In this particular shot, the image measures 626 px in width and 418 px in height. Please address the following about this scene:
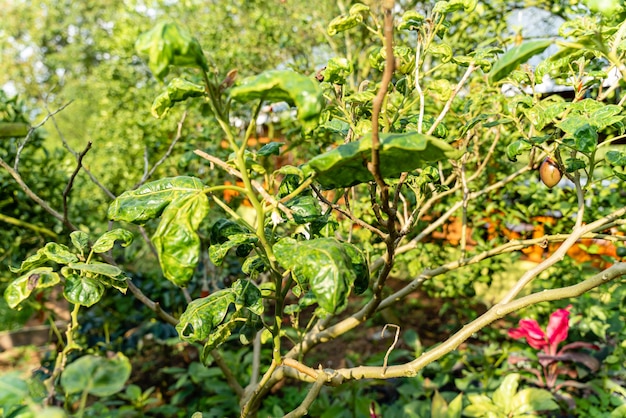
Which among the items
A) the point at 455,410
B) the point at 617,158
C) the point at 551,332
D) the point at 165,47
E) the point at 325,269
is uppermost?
the point at 165,47

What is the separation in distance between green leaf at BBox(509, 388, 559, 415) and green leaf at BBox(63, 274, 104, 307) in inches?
77.8

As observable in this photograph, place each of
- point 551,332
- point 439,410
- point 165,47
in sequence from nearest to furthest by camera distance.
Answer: point 165,47, point 439,410, point 551,332

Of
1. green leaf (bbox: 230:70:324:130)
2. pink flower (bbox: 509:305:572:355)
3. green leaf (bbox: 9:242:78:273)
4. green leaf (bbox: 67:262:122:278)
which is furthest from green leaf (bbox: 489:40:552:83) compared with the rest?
pink flower (bbox: 509:305:572:355)

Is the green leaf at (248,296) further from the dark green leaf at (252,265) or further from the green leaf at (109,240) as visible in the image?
the green leaf at (109,240)

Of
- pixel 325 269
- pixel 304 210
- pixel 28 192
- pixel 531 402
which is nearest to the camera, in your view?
pixel 325 269

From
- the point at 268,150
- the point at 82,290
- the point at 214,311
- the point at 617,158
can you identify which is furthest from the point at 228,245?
the point at 617,158

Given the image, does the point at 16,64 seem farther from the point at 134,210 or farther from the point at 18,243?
the point at 134,210

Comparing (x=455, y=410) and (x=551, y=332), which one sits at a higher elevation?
(x=455, y=410)

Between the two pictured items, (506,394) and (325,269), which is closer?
(325,269)

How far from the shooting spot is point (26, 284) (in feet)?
3.50

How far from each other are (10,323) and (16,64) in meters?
18.9

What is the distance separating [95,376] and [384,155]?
22.0 inches

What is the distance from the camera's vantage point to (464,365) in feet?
10.1

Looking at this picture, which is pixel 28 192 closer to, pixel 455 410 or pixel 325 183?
pixel 325 183
